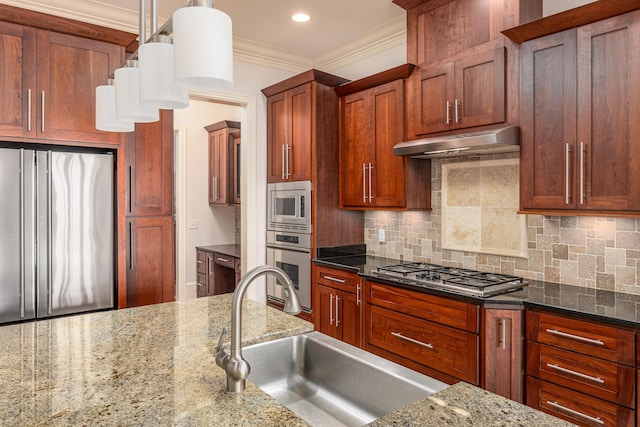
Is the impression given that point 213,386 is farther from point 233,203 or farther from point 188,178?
point 188,178

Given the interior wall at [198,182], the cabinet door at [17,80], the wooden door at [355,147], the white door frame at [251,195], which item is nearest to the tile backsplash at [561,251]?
the wooden door at [355,147]

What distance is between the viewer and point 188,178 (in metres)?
5.73

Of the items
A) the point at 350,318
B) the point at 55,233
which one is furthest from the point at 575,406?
the point at 55,233

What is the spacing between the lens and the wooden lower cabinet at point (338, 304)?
325cm

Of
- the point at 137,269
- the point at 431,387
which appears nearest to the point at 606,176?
the point at 431,387

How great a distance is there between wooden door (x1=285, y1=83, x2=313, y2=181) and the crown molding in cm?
57

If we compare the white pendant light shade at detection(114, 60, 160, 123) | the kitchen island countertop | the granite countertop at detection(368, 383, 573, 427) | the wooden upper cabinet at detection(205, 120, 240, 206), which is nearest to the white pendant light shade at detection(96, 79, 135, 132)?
the white pendant light shade at detection(114, 60, 160, 123)

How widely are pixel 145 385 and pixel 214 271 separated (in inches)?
167

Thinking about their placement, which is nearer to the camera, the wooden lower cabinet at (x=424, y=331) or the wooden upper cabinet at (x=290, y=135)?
the wooden lower cabinet at (x=424, y=331)

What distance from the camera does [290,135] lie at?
3.91m

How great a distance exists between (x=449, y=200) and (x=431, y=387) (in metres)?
2.24

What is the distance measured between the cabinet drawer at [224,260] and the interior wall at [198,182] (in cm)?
71

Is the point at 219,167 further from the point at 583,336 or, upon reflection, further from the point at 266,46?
the point at 583,336

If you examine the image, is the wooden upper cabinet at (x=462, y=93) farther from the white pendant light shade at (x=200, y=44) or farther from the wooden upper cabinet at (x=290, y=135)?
the white pendant light shade at (x=200, y=44)
